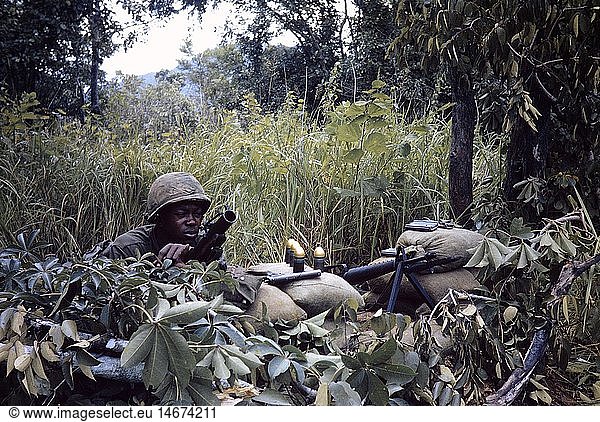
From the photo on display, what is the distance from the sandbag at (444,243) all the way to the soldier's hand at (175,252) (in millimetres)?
484

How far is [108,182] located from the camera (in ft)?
4.35

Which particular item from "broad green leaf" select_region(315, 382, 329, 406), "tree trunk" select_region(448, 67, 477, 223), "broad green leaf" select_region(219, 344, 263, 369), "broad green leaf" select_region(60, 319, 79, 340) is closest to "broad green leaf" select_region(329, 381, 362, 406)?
"broad green leaf" select_region(315, 382, 329, 406)

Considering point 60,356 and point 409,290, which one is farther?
point 409,290

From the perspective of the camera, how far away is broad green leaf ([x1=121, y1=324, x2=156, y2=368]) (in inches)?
29.2

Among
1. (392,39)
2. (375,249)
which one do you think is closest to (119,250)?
(375,249)

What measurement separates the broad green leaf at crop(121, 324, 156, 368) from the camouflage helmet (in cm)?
51

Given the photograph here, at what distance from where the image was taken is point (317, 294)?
4.17ft

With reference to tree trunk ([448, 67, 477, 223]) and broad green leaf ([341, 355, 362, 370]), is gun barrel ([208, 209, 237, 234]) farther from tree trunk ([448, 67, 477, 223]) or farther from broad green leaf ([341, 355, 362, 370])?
tree trunk ([448, 67, 477, 223])

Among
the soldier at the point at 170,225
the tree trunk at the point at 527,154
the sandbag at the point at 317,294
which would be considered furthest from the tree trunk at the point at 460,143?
the soldier at the point at 170,225

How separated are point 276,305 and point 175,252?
230 mm

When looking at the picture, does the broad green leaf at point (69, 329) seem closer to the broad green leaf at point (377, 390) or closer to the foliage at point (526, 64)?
the broad green leaf at point (377, 390)

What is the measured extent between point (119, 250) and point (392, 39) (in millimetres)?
768
